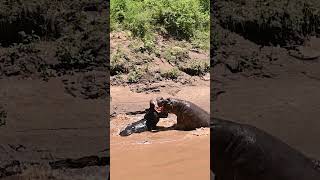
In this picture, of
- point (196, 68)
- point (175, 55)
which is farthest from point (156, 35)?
point (196, 68)

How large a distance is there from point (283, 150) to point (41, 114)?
4993mm

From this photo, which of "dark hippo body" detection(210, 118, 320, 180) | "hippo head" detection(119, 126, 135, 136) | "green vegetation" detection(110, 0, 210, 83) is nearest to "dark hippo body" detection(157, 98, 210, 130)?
"hippo head" detection(119, 126, 135, 136)

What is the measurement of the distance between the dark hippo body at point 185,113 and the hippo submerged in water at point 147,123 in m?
0.14

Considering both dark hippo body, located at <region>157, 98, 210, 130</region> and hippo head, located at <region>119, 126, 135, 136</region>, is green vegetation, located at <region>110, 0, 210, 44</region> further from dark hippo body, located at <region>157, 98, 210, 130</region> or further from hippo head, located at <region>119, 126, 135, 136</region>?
hippo head, located at <region>119, 126, 135, 136</region>

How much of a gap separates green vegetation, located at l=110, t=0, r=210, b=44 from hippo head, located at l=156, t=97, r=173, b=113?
8.52 ft

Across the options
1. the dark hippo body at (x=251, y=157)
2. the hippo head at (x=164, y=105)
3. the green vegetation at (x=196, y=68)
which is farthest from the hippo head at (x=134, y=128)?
the dark hippo body at (x=251, y=157)

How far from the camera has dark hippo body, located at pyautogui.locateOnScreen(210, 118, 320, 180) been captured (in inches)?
140

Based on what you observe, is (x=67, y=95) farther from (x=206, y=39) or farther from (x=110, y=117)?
(x=206, y=39)

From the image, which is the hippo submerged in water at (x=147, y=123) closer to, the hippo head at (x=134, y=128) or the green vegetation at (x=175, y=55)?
the hippo head at (x=134, y=128)

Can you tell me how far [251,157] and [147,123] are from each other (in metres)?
4.26

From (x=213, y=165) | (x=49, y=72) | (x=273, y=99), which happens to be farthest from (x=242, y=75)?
(x=213, y=165)

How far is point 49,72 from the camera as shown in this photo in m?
9.44

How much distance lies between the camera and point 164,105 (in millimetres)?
8148

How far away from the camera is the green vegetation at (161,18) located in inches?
429
